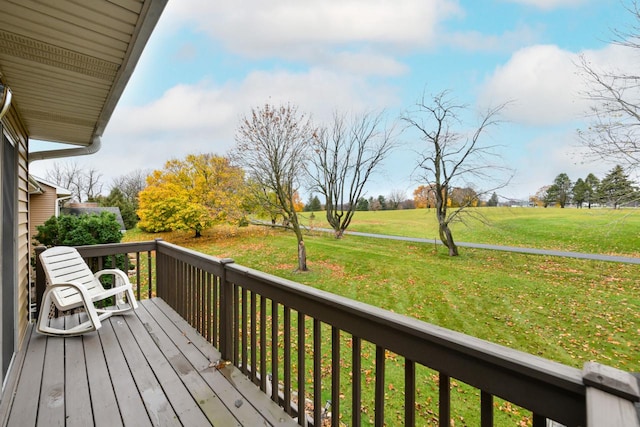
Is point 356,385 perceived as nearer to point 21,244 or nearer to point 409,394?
point 409,394

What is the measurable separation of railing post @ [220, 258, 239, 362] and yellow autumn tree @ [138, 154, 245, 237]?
11818mm

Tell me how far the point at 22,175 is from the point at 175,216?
43.2ft

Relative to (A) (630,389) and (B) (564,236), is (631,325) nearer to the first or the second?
(A) (630,389)

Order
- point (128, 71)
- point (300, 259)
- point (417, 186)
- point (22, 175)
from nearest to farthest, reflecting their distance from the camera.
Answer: point (128, 71) → point (22, 175) → point (300, 259) → point (417, 186)

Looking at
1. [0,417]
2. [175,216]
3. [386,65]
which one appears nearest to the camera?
[0,417]

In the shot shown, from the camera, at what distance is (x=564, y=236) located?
15109 mm

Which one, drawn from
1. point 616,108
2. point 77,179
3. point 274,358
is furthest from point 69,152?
point 77,179

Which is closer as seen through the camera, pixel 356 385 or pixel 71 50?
pixel 356 385

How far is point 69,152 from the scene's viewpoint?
171 inches

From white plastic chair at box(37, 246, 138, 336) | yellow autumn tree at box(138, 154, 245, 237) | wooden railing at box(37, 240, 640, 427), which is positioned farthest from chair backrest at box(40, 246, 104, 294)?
yellow autumn tree at box(138, 154, 245, 237)

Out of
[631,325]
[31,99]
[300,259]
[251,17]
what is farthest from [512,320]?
[251,17]

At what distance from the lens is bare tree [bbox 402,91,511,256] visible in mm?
11891

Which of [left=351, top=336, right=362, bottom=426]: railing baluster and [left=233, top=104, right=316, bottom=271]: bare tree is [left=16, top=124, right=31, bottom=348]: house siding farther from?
[left=233, top=104, right=316, bottom=271]: bare tree

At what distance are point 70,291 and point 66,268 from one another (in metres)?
0.27
